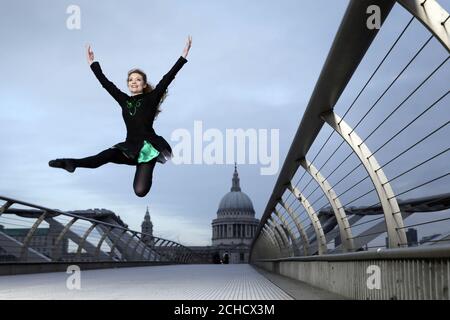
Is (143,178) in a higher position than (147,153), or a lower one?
lower

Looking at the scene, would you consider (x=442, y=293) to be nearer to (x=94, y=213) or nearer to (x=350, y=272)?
(x=350, y=272)

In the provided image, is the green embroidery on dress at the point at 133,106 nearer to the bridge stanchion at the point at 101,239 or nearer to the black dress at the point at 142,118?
the black dress at the point at 142,118

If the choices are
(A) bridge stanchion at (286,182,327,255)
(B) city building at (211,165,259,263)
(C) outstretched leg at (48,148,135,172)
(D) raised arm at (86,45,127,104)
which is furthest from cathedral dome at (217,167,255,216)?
(C) outstretched leg at (48,148,135,172)

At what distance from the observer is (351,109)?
4.48 meters

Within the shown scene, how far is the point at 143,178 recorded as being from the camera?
4.24 m

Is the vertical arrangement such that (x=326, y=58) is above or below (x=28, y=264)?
above

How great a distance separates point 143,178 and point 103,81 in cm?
106

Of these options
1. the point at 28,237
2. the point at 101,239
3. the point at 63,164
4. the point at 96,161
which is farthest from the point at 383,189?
the point at 101,239

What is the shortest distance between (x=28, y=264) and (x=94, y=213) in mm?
6022

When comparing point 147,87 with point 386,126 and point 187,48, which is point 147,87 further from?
point 386,126

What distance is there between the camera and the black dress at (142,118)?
445cm

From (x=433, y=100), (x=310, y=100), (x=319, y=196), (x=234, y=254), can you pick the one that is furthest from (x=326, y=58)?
(x=234, y=254)

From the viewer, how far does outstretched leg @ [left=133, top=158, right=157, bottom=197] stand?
4098 millimetres

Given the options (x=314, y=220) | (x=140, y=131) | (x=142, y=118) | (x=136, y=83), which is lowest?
(x=314, y=220)
